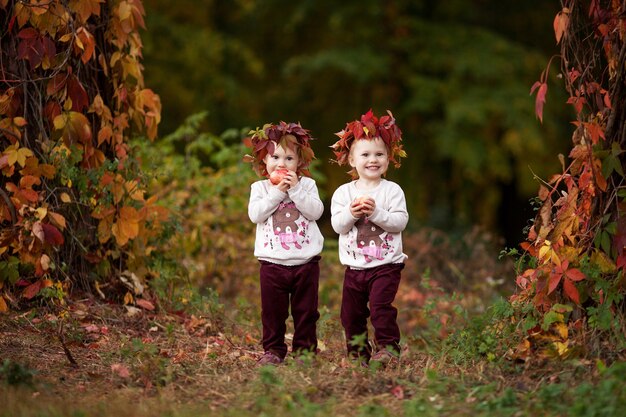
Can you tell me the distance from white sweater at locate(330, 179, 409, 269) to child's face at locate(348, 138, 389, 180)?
0.37 feet

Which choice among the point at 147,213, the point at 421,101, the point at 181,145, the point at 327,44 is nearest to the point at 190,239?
the point at 147,213

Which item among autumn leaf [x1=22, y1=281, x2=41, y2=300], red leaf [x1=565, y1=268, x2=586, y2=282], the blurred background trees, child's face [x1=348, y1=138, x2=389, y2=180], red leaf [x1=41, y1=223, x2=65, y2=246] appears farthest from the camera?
the blurred background trees

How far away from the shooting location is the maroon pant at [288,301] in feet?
16.9

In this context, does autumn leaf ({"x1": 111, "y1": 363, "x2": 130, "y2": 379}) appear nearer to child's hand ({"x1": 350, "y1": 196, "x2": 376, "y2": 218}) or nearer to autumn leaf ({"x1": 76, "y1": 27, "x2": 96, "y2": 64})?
child's hand ({"x1": 350, "y1": 196, "x2": 376, "y2": 218})

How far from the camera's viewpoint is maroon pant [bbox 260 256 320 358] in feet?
16.9

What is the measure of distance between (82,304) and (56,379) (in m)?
1.45

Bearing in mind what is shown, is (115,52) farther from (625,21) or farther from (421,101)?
(421,101)

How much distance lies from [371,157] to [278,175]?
57 centimetres

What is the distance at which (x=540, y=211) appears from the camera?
534cm

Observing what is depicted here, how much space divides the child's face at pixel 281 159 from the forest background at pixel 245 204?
123cm

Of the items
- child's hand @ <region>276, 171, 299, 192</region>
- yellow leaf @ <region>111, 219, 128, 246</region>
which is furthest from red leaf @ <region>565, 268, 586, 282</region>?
yellow leaf @ <region>111, 219, 128, 246</region>

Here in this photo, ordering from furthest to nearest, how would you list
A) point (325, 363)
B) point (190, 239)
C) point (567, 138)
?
point (567, 138) < point (190, 239) < point (325, 363)

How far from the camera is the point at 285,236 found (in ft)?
16.8

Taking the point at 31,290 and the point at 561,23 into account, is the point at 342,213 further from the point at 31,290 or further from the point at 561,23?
the point at 31,290
